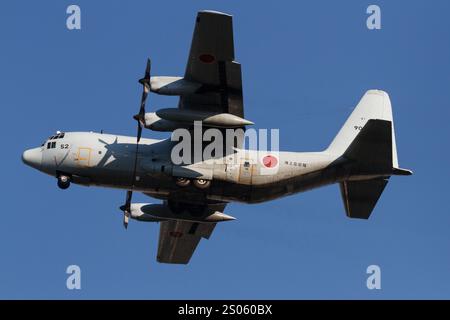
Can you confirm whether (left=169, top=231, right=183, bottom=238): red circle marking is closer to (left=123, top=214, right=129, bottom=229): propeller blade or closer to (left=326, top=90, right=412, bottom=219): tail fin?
(left=123, top=214, right=129, bottom=229): propeller blade

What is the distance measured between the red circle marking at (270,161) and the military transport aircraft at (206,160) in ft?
0.11

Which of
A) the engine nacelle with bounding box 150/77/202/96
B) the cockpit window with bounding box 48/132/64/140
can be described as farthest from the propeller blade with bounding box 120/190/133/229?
the engine nacelle with bounding box 150/77/202/96

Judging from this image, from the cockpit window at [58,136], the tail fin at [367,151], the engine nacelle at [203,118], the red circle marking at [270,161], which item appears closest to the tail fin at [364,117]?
the tail fin at [367,151]

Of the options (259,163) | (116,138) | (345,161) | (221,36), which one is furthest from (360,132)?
(116,138)

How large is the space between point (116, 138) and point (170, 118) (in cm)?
241

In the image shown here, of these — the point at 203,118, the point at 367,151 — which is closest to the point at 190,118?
the point at 203,118

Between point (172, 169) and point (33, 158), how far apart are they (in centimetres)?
468

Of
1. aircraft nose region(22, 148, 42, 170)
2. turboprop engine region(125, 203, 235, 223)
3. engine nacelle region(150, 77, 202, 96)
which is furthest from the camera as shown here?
turboprop engine region(125, 203, 235, 223)

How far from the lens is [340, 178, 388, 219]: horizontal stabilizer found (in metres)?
30.4

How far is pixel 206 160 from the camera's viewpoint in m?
29.5

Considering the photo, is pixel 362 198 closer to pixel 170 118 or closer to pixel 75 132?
pixel 170 118

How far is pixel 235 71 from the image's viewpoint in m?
28.1

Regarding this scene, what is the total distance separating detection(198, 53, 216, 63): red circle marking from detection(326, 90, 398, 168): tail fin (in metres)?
5.27

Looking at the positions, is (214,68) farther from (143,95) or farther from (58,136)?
(58,136)
